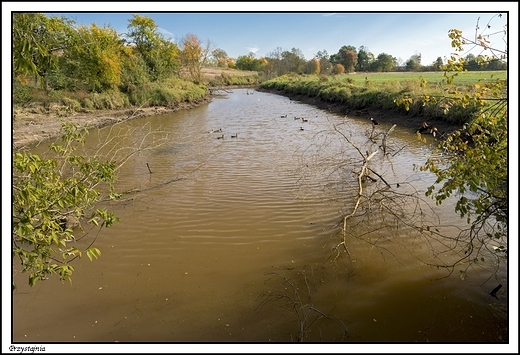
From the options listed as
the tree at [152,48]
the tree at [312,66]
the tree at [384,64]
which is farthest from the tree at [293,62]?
the tree at [152,48]

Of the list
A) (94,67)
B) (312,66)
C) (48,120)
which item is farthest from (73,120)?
(312,66)

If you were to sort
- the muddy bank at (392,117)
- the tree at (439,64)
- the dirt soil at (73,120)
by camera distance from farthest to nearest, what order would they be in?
the muddy bank at (392,117), the dirt soil at (73,120), the tree at (439,64)

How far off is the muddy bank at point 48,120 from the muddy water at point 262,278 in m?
6.47

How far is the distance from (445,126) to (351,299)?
14279 mm

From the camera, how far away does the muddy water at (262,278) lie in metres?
4.09

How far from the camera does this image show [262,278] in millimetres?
5098

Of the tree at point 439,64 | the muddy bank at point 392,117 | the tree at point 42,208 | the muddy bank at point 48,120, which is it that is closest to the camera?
the tree at point 42,208

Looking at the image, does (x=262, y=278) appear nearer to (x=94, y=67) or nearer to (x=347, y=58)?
(x=94, y=67)

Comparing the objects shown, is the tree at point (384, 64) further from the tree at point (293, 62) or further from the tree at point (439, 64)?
the tree at point (439, 64)

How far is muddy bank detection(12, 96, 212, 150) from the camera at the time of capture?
14469 mm

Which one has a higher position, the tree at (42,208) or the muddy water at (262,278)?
the tree at (42,208)

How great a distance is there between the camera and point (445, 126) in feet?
51.5

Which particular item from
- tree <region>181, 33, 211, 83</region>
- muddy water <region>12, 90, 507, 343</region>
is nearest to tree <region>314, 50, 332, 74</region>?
tree <region>181, 33, 211, 83</region>

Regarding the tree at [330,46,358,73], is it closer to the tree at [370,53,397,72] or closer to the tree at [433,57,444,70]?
the tree at [370,53,397,72]
